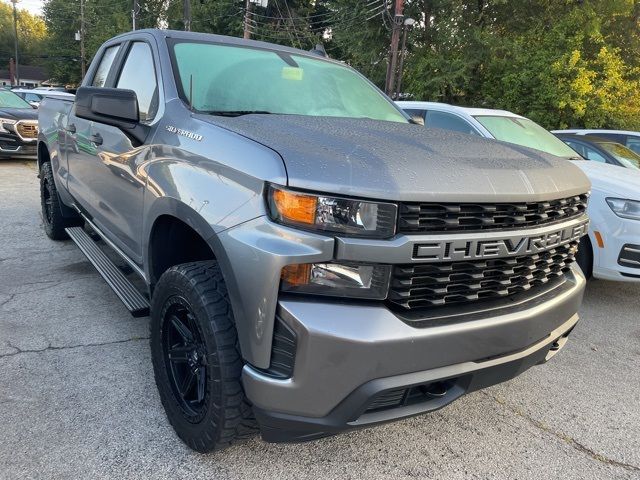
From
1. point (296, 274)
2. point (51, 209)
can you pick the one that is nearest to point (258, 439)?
point (296, 274)

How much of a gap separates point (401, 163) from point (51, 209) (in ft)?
15.9

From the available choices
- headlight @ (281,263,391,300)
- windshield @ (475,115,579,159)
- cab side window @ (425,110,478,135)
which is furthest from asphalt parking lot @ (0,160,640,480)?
cab side window @ (425,110,478,135)

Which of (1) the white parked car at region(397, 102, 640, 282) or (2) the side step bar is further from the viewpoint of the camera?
(1) the white parked car at region(397, 102, 640, 282)

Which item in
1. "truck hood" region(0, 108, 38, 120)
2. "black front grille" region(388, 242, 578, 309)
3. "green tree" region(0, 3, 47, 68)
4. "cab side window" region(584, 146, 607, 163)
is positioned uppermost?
"green tree" region(0, 3, 47, 68)

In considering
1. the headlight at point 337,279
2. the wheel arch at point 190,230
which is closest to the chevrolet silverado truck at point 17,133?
the wheel arch at point 190,230

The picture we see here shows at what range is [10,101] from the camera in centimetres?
1305

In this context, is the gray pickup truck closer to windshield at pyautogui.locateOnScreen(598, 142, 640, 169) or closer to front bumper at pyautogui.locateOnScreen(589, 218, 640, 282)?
front bumper at pyautogui.locateOnScreen(589, 218, 640, 282)

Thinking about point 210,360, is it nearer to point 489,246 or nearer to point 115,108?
point 489,246

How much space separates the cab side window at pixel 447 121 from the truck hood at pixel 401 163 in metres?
3.24

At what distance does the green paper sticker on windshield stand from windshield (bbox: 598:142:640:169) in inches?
194

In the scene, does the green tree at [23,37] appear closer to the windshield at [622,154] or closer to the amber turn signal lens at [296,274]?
the windshield at [622,154]

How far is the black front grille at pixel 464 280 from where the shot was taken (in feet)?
5.96

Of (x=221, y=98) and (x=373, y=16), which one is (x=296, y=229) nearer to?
(x=221, y=98)

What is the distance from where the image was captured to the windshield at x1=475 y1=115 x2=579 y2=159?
17.9 ft
